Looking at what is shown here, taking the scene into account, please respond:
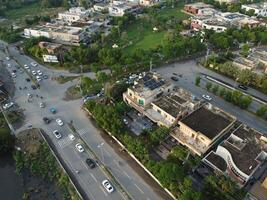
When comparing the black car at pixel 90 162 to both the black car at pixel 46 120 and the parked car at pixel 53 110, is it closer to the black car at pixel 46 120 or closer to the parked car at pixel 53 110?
the black car at pixel 46 120

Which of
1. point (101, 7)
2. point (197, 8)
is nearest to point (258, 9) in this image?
point (197, 8)

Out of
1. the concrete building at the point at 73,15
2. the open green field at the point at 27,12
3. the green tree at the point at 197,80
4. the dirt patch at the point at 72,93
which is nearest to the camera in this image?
the dirt patch at the point at 72,93

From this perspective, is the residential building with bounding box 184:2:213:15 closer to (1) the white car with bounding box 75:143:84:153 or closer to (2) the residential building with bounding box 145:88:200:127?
(2) the residential building with bounding box 145:88:200:127

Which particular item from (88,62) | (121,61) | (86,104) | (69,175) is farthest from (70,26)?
(69,175)

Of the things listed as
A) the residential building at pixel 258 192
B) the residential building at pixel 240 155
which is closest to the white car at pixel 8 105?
the residential building at pixel 240 155

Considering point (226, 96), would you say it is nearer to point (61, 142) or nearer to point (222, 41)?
point (222, 41)

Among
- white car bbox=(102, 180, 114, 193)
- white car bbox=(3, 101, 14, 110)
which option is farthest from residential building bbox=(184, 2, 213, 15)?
white car bbox=(102, 180, 114, 193)
